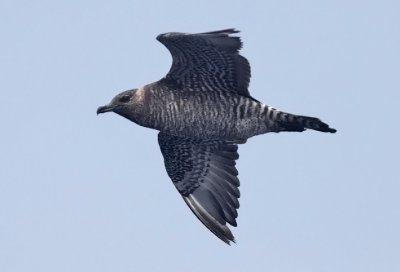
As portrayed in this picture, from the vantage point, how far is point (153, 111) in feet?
67.1

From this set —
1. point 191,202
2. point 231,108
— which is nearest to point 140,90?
point 231,108

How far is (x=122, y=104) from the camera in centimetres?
2070

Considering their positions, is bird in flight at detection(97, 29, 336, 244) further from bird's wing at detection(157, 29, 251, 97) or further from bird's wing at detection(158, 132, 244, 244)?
bird's wing at detection(158, 132, 244, 244)

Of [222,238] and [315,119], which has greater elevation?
[315,119]

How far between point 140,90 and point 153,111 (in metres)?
0.57

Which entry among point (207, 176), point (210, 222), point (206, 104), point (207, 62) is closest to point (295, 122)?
point (206, 104)

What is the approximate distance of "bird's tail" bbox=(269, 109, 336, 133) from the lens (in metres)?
20.3

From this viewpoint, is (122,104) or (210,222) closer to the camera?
(122,104)

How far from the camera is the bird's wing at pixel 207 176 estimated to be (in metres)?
22.5

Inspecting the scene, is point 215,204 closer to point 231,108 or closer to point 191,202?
point 191,202

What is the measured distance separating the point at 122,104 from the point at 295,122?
3574 millimetres

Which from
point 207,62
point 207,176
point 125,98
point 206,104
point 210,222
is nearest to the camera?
point 207,62

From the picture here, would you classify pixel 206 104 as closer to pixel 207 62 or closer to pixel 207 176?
pixel 207 62

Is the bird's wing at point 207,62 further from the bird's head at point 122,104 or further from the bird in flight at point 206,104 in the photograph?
the bird's head at point 122,104
